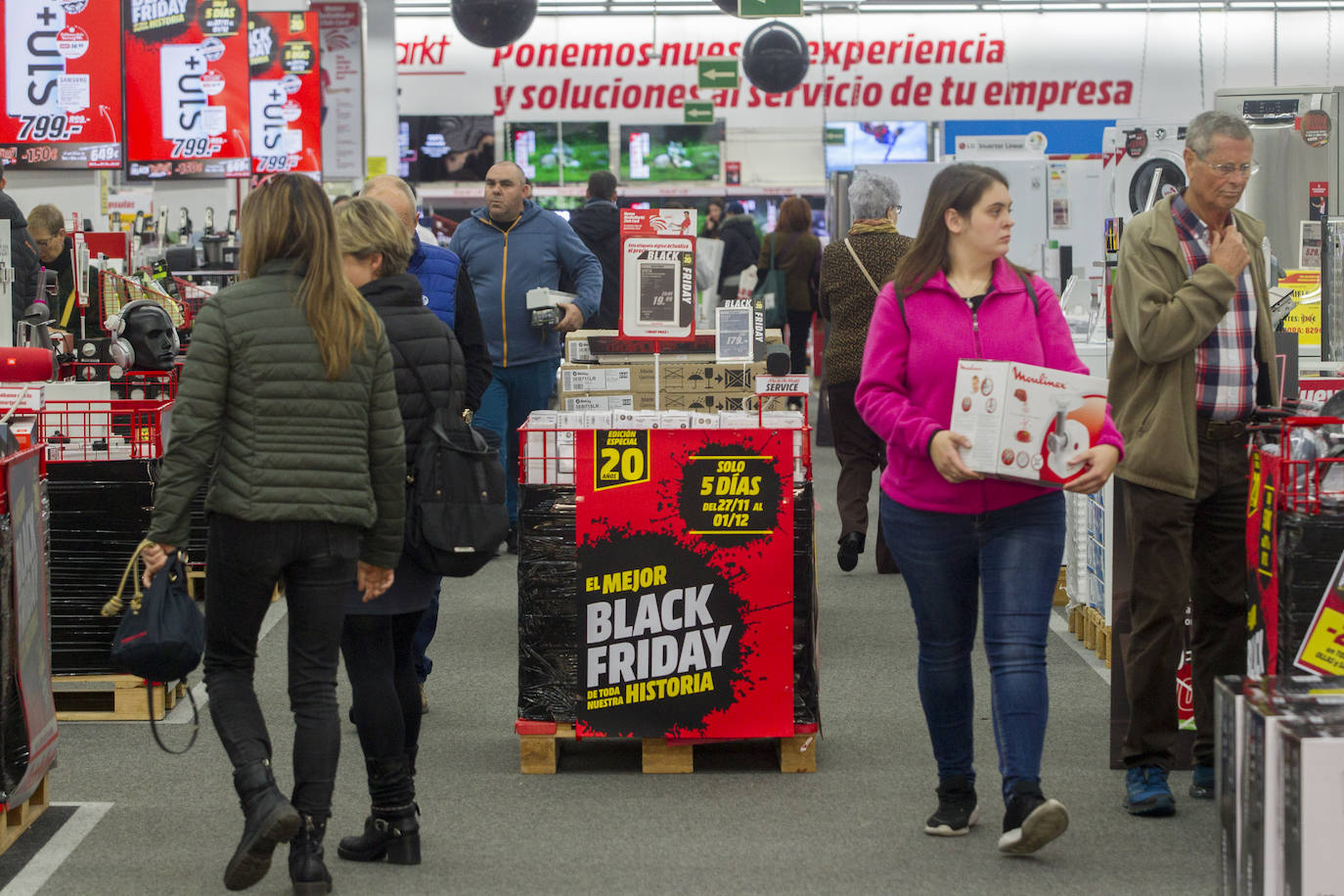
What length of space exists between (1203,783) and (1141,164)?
3137 millimetres

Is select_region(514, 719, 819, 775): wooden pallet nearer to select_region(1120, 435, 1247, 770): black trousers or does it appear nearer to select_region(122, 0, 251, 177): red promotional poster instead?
select_region(1120, 435, 1247, 770): black trousers

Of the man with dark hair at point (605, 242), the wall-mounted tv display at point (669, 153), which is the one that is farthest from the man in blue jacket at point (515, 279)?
the wall-mounted tv display at point (669, 153)

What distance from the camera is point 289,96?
11.4 metres

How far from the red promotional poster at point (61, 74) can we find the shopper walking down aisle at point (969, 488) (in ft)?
22.8

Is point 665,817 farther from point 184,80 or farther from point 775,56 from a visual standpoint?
point 775,56

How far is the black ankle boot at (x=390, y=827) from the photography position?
367 centimetres

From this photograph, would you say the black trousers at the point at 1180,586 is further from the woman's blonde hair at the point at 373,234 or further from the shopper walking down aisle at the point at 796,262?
the shopper walking down aisle at the point at 796,262

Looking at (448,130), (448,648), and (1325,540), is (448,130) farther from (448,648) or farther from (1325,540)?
(1325,540)

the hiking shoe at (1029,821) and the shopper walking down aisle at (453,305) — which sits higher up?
the shopper walking down aisle at (453,305)

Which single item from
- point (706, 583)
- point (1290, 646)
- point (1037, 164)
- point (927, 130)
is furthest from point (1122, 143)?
point (927, 130)

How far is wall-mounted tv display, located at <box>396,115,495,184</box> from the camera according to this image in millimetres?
21797

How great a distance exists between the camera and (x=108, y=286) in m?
7.05

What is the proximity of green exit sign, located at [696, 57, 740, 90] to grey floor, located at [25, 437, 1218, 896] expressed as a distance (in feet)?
49.7

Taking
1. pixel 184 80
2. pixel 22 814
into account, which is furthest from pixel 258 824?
pixel 184 80
